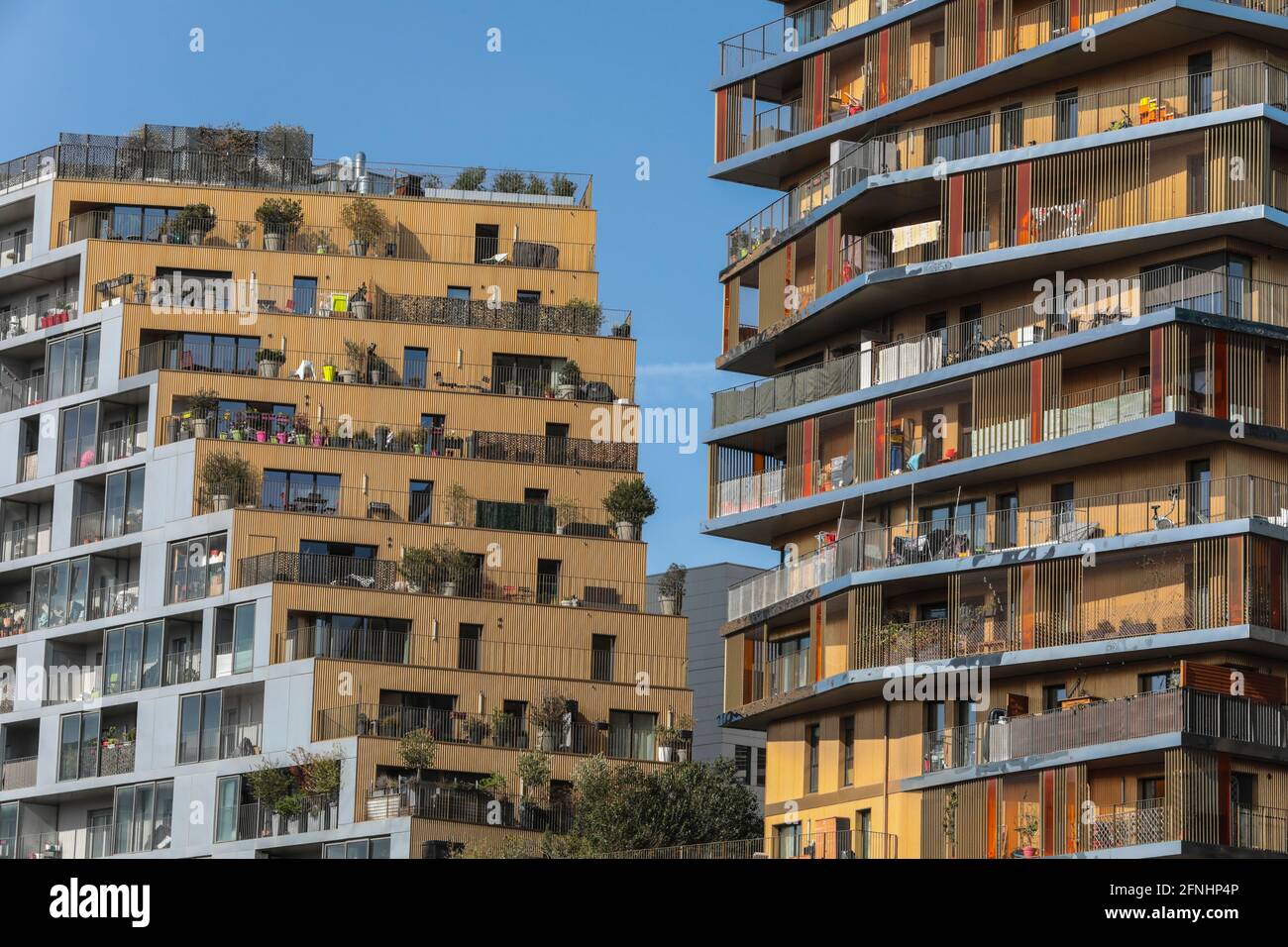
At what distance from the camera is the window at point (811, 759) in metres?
67.2

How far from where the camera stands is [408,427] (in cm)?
9425

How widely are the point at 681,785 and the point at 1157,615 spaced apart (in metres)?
25.5

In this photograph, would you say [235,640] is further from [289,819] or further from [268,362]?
[268,362]

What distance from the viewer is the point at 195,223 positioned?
99.9 meters

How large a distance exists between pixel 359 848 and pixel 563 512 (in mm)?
17540

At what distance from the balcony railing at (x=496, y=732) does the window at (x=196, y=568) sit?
9011 millimetres

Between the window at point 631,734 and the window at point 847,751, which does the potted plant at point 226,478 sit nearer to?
the window at point 631,734

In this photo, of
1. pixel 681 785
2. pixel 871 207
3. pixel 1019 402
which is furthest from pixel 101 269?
pixel 1019 402

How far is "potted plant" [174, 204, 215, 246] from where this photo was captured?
99.8 metres

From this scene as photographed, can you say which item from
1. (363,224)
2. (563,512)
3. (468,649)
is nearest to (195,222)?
(363,224)

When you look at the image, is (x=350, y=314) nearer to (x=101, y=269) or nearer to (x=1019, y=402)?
(x=101, y=269)

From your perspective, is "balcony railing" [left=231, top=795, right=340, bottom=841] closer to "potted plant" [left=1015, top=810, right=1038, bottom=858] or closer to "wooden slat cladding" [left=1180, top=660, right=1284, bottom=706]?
"potted plant" [left=1015, top=810, right=1038, bottom=858]

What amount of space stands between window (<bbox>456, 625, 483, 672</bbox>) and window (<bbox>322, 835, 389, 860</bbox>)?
8.98 meters

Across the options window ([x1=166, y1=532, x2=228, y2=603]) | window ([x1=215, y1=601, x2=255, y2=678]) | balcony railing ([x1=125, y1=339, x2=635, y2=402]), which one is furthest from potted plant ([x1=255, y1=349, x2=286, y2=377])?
window ([x1=215, y1=601, x2=255, y2=678])
